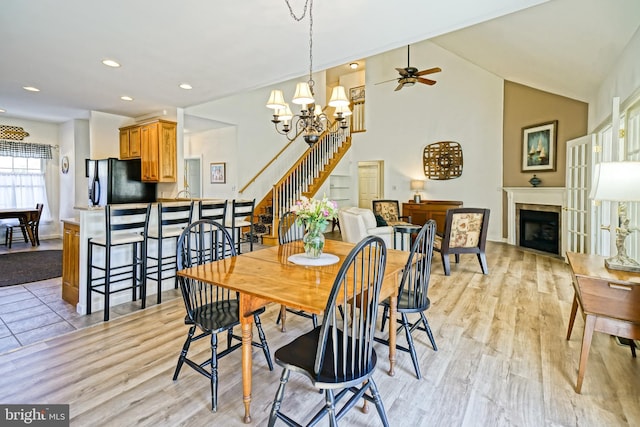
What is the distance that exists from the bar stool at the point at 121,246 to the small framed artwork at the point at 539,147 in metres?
6.69

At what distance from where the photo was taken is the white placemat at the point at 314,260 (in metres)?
2.08

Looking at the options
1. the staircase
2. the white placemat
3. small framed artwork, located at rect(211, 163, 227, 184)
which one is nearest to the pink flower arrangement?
the white placemat

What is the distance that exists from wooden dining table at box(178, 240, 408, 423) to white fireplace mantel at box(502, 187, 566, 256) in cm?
495

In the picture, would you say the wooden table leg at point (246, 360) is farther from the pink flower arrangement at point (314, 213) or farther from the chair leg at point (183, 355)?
the pink flower arrangement at point (314, 213)

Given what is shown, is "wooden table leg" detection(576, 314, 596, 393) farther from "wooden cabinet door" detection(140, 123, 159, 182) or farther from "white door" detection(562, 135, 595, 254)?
"wooden cabinet door" detection(140, 123, 159, 182)

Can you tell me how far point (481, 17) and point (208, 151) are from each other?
690cm

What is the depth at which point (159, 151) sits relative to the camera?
5391 mm

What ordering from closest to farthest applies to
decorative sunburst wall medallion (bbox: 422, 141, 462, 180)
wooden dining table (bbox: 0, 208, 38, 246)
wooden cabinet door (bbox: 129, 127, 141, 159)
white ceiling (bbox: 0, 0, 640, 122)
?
white ceiling (bbox: 0, 0, 640, 122) < wooden cabinet door (bbox: 129, 127, 141, 159) < wooden dining table (bbox: 0, 208, 38, 246) < decorative sunburst wall medallion (bbox: 422, 141, 462, 180)

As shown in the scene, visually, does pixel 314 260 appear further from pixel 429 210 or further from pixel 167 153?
pixel 429 210

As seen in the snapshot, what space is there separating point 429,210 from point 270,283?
6167mm

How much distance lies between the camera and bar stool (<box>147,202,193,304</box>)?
345cm

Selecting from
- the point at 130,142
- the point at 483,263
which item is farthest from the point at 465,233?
the point at 130,142

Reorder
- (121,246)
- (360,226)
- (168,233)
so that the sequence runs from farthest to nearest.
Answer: (360,226) → (168,233) → (121,246)

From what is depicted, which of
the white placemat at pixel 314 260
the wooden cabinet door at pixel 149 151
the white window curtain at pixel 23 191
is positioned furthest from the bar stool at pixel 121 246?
the white window curtain at pixel 23 191
